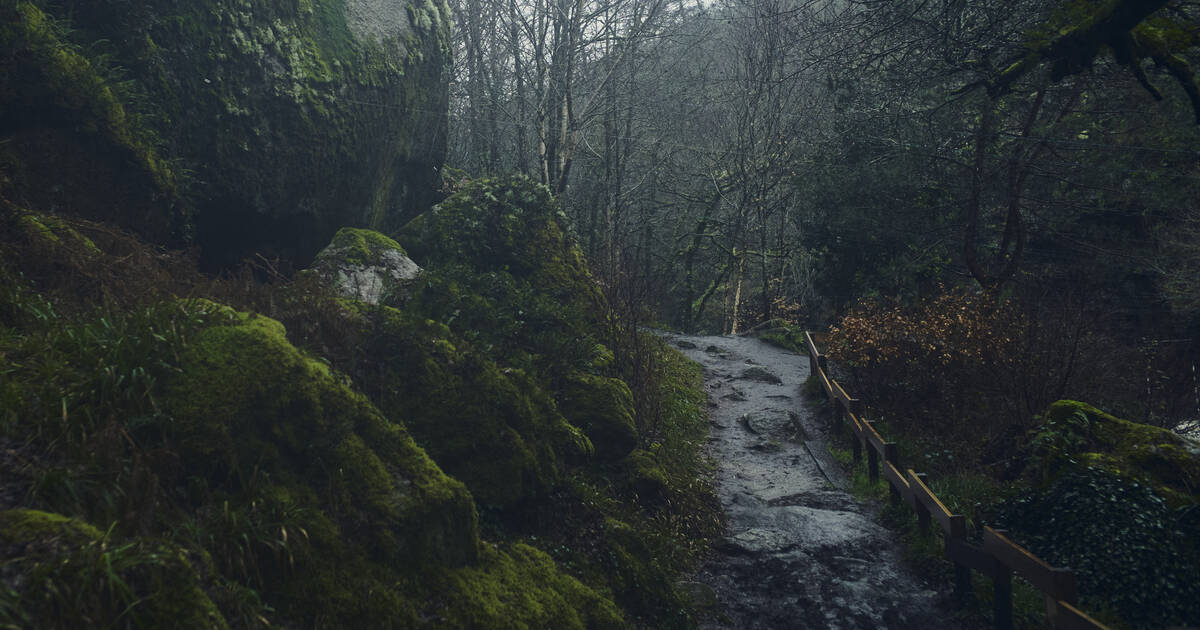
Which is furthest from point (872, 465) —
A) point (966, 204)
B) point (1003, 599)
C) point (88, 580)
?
point (88, 580)

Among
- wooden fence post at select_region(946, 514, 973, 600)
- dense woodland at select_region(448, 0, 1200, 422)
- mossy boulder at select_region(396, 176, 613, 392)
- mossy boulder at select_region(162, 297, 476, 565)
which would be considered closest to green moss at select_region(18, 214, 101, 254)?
mossy boulder at select_region(162, 297, 476, 565)

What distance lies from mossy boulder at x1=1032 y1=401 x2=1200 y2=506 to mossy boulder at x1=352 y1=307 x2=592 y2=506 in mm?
5176

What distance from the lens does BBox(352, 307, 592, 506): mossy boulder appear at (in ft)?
20.6

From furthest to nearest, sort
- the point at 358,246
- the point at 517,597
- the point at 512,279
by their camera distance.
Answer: the point at 512,279 < the point at 358,246 < the point at 517,597

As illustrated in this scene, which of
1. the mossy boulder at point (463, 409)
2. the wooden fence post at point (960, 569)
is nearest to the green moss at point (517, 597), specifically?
the mossy boulder at point (463, 409)

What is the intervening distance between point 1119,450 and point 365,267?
869 cm

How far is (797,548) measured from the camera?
761cm

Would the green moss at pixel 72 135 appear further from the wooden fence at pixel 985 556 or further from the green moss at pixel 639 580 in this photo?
the wooden fence at pixel 985 556

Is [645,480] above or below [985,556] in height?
below

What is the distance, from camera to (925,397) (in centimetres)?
1084

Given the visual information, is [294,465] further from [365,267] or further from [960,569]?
[960,569]

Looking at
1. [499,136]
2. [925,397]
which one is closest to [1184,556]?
[925,397]

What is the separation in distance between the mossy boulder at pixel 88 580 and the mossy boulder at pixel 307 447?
2.99ft

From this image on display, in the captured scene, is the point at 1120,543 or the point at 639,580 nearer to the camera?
the point at 1120,543
